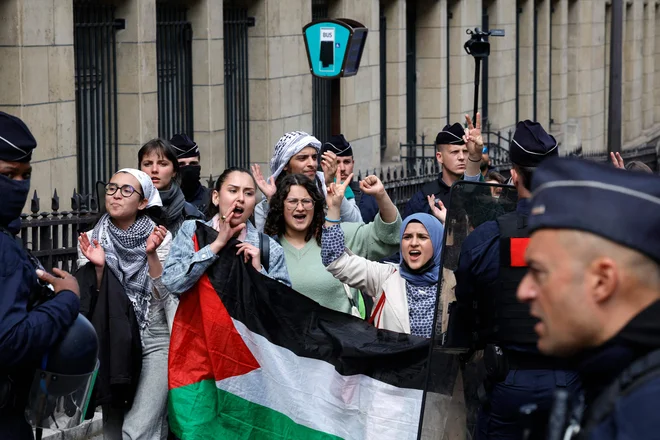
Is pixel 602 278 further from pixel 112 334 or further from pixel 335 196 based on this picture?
pixel 335 196

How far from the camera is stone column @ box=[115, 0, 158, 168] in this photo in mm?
14359

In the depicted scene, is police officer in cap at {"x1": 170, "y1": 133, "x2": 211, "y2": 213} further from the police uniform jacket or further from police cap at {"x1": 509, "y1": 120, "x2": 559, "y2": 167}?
the police uniform jacket

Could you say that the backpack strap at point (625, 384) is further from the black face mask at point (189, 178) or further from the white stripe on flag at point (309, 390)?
the black face mask at point (189, 178)

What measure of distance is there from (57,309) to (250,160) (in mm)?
13148

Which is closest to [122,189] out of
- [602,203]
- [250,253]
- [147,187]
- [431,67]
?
[147,187]

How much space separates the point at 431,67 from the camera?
969 inches

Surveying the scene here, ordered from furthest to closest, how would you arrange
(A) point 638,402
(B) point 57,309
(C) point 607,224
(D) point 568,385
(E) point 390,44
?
(E) point 390,44 < (D) point 568,385 < (B) point 57,309 < (C) point 607,224 < (A) point 638,402

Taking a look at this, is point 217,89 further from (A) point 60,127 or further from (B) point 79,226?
(B) point 79,226

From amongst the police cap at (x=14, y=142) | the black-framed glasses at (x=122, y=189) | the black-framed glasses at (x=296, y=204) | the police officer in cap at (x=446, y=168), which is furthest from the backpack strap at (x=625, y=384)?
the police officer in cap at (x=446, y=168)

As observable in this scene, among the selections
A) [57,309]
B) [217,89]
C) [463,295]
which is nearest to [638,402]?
[57,309]

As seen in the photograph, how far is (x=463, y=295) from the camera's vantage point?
5.53m

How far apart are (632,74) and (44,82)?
31.0 m

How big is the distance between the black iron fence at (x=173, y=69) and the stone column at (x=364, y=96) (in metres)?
3.89

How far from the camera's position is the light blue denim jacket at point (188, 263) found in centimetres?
669
